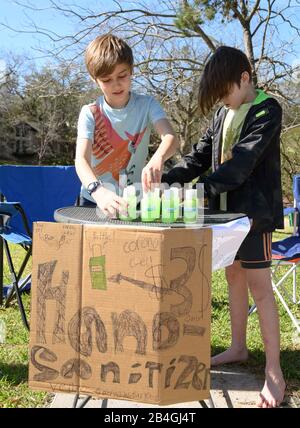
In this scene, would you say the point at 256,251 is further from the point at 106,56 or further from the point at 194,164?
the point at 106,56

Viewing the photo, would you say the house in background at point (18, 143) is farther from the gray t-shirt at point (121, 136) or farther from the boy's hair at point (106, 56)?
the boy's hair at point (106, 56)

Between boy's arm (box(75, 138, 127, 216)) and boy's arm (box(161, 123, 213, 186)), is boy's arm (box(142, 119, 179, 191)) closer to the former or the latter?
boy's arm (box(75, 138, 127, 216))

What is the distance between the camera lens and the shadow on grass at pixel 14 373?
232 centimetres

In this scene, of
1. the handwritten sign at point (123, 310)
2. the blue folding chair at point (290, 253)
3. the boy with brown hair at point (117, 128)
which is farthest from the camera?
the blue folding chair at point (290, 253)

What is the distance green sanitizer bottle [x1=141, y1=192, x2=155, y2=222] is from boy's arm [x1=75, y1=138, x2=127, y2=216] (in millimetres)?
65

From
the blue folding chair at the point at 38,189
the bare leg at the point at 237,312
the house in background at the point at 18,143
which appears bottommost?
the bare leg at the point at 237,312

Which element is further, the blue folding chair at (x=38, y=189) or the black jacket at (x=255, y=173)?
the blue folding chair at (x=38, y=189)

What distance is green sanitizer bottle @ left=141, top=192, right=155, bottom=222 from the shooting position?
5.34 ft

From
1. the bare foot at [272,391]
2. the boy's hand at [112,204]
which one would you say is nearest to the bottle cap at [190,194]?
the boy's hand at [112,204]

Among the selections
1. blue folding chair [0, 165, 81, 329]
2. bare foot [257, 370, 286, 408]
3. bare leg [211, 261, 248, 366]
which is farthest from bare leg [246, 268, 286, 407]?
blue folding chair [0, 165, 81, 329]

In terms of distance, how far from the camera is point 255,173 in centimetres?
197

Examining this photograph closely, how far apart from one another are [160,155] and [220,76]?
40cm

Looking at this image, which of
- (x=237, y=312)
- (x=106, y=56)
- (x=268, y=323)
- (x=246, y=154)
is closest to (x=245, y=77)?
(x=246, y=154)
